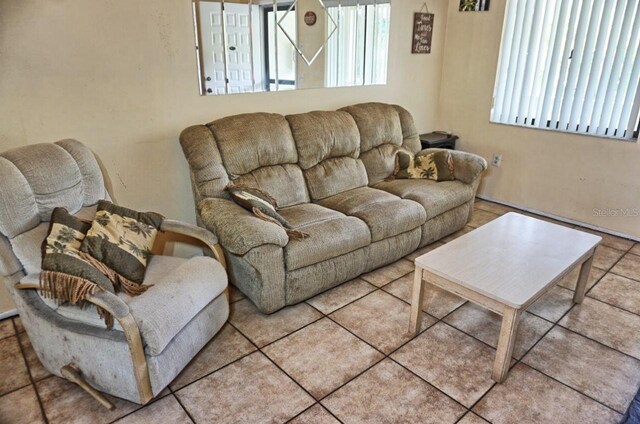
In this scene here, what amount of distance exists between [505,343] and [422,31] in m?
3.17

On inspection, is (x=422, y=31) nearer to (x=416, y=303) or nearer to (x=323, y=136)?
(x=323, y=136)

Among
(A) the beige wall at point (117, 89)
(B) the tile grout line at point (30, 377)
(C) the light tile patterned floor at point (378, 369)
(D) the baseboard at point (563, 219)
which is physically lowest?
(B) the tile grout line at point (30, 377)

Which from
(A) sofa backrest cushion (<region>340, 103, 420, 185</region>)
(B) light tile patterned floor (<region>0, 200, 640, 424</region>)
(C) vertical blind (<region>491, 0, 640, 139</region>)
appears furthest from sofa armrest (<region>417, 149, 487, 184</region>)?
(B) light tile patterned floor (<region>0, 200, 640, 424</region>)

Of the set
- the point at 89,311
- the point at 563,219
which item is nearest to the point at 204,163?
the point at 89,311

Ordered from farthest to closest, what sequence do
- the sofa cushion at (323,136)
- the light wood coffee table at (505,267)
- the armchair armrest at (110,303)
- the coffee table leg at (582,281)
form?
the sofa cushion at (323,136) → the coffee table leg at (582,281) → the light wood coffee table at (505,267) → the armchair armrest at (110,303)

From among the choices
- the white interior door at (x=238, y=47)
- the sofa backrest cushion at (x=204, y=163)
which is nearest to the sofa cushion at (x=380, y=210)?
the sofa backrest cushion at (x=204, y=163)

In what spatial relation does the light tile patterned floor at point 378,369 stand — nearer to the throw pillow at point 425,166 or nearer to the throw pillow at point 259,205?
the throw pillow at point 259,205

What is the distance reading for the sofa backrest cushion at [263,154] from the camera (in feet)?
9.08

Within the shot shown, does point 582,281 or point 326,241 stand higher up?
point 326,241

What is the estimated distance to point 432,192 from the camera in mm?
3287

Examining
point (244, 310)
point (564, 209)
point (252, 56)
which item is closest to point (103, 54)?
point (252, 56)

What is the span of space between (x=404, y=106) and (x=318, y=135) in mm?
1474

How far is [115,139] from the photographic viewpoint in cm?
260

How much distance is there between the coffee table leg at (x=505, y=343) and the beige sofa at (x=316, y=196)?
1.02m
